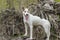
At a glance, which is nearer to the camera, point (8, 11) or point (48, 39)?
point (48, 39)

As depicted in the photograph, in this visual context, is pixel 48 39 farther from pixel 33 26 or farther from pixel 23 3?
pixel 23 3

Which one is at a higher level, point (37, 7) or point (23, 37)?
point (37, 7)

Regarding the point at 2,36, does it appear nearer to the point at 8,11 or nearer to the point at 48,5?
the point at 8,11

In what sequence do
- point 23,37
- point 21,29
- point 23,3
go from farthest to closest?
point 23,3, point 21,29, point 23,37

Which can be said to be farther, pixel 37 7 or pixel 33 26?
pixel 37 7

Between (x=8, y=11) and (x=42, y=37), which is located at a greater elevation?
(x=8, y=11)

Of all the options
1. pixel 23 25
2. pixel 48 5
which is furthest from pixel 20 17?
pixel 48 5

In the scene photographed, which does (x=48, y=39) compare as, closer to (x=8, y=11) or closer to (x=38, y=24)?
(x=38, y=24)

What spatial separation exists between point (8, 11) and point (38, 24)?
3.05ft

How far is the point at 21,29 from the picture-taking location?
660cm

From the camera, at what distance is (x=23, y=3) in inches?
293

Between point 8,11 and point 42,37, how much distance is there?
0.99 metres

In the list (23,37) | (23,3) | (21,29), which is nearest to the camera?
(23,37)

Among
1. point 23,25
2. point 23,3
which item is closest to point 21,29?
point 23,25
